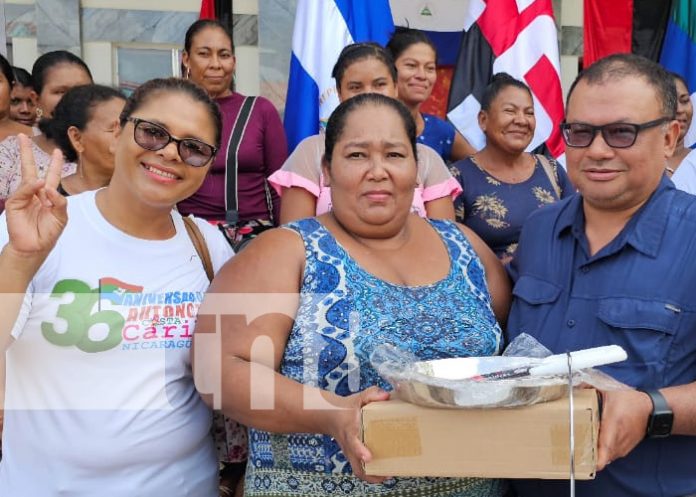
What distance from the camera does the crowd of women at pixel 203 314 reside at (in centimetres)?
214

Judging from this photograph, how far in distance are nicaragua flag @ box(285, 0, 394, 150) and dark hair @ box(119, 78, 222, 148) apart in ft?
7.95

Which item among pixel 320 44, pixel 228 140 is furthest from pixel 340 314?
pixel 320 44

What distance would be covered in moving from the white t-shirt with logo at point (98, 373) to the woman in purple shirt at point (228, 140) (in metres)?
A: 1.73

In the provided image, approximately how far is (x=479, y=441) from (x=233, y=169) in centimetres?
256

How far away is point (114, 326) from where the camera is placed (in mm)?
2234

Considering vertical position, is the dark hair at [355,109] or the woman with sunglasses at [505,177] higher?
the dark hair at [355,109]

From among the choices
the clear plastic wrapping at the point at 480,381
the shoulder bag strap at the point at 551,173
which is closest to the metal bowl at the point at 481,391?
the clear plastic wrapping at the point at 480,381

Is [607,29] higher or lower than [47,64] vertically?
higher

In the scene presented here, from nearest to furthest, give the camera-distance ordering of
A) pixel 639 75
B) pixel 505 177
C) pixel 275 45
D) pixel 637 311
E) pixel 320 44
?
Result: 1. pixel 637 311
2. pixel 639 75
3. pixel 505 177
4. pixel 320 44
5. pixel 275 45

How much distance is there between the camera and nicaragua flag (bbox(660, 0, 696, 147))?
648 cm

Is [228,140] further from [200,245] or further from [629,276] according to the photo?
[629,276]

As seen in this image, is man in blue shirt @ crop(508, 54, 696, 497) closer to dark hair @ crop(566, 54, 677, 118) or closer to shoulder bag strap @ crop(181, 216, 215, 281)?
dark hair @ crop(566, 54, 677, 118)

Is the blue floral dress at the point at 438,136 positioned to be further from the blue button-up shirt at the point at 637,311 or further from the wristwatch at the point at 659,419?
the wristwatch at the point at 659,419

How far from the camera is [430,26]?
7.54 m
